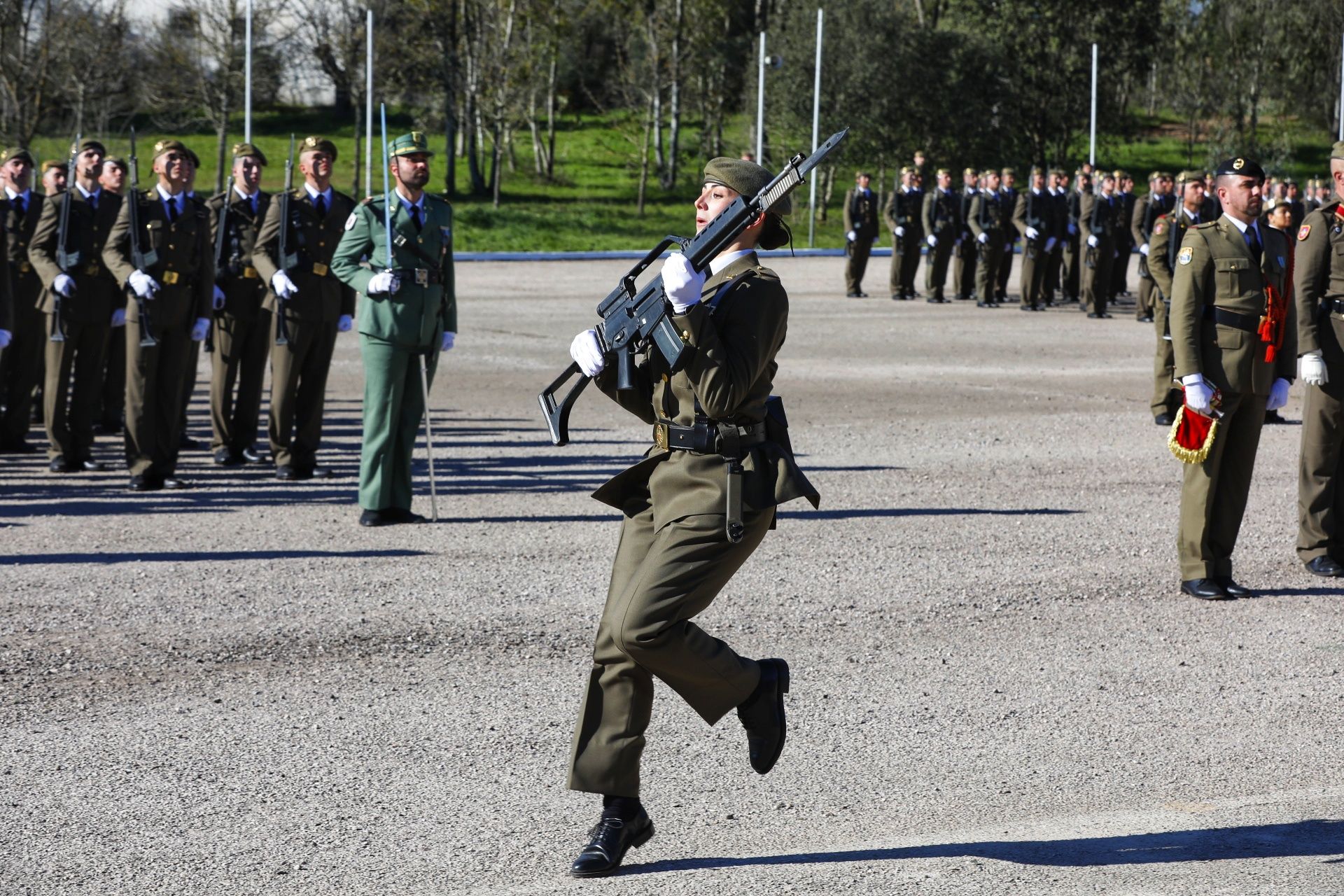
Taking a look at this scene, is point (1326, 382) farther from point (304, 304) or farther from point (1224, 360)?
point (304, 304)

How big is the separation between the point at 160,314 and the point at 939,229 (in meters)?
17.1

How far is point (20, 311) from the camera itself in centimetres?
1209

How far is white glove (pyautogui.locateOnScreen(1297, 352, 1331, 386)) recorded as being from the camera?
8.24 metres

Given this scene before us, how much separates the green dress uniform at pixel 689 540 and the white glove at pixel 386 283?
458 centimetres

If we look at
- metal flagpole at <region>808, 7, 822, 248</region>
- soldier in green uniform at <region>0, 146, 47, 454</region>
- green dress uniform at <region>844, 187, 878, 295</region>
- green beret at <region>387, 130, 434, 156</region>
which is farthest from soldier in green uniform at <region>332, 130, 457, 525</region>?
metal flagpole at <region>808, 7, 822, 248</region>

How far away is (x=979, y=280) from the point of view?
25484 millimetres

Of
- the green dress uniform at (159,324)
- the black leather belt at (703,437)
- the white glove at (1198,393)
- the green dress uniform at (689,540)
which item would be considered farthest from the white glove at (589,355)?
the green dress uniform at (159,324)

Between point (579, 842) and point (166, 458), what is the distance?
6631 millimetres

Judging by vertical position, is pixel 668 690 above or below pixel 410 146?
below

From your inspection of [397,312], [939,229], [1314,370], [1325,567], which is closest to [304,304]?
[397,312]

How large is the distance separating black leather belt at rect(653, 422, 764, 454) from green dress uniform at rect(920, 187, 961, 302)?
2144 cm

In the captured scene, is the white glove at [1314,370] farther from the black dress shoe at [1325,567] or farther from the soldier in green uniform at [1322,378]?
the black dress shoe at [1325,567]

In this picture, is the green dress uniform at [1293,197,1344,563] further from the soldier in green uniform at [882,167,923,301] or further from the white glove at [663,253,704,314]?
the soldier in green uniform at [882,167,923,301]

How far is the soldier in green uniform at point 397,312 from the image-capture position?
9.22 m
